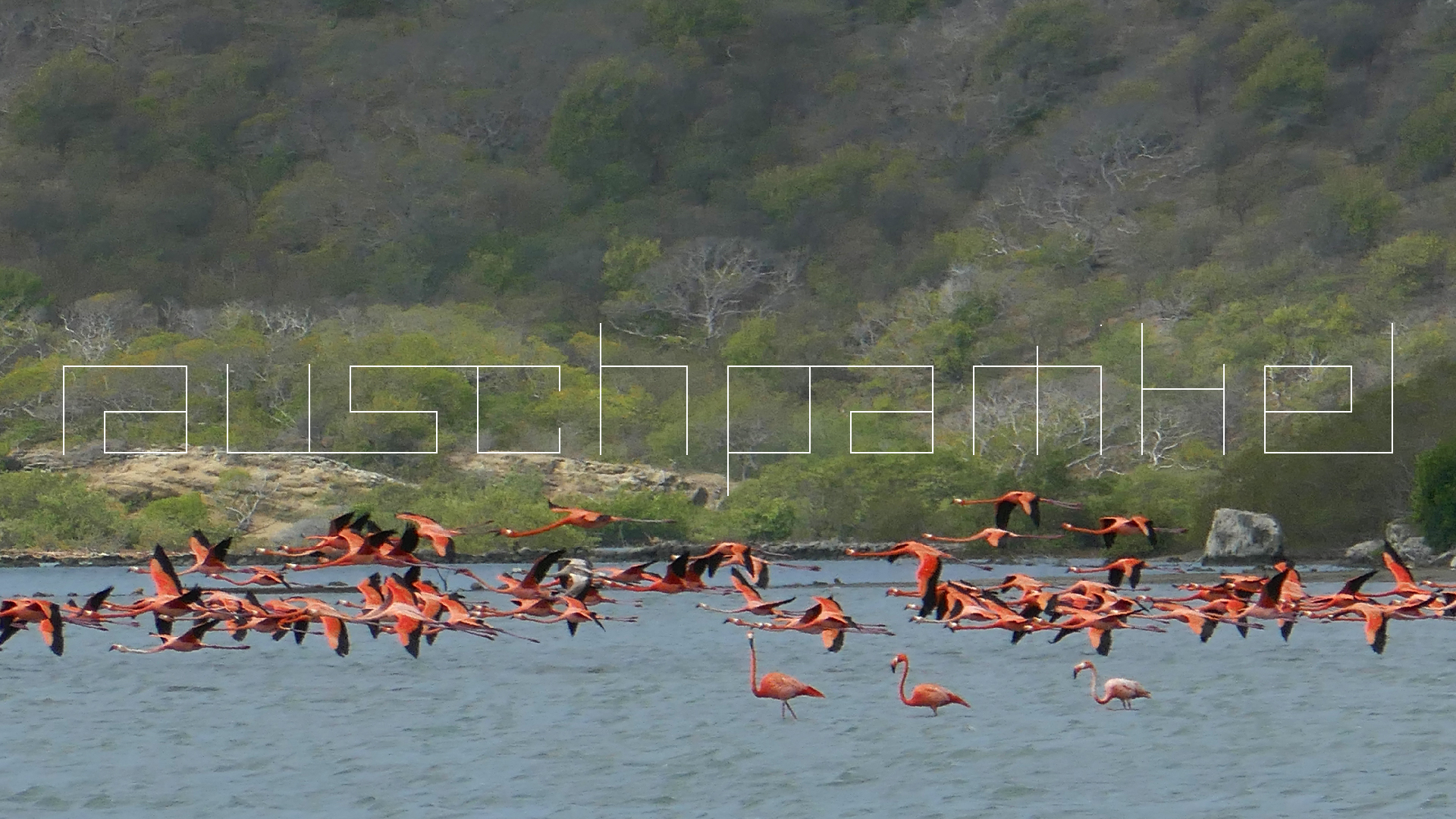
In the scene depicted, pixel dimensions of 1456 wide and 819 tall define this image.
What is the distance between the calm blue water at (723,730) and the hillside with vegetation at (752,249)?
26.0 meters

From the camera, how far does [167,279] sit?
125375 millimetres

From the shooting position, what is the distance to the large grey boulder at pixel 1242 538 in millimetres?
65125

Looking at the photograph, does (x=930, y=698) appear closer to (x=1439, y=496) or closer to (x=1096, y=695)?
(x=1096, y=695)

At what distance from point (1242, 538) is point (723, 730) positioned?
115 ft

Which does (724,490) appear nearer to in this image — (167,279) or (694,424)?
(694,424)

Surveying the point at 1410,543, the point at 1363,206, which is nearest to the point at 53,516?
the point at 1410,543

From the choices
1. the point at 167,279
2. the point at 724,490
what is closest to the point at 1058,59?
the point at 167,279

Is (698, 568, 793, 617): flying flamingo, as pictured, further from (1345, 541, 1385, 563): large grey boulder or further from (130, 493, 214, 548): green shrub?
(130, 493, 214, 548): green shrub

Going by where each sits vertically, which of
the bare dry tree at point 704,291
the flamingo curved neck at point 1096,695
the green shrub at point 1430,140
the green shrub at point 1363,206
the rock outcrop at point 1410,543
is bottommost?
the flamingo curved neck at point 1096,695

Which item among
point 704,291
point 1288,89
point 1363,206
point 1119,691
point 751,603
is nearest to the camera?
point 751,603

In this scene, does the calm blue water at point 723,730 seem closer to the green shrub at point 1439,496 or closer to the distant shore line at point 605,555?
the green shrub at point 1439,496

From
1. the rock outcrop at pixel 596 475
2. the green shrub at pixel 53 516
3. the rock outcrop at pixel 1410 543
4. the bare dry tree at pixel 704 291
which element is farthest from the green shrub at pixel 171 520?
the rock outcrop at pixel 1410 543

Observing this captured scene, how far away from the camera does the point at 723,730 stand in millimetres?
33156

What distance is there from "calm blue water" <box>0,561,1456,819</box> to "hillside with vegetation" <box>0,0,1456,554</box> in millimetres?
25977
